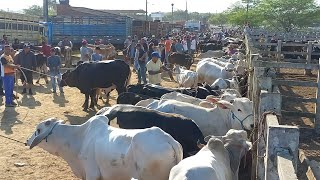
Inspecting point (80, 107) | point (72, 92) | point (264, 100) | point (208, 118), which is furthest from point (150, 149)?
point (72, 92)

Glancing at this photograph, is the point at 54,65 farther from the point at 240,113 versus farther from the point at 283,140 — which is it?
the point at 283,140

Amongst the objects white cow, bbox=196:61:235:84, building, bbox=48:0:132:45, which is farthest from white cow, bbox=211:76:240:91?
building, bbox=48:0:132:45

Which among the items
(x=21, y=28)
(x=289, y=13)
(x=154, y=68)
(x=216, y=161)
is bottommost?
(x=216, y=161)

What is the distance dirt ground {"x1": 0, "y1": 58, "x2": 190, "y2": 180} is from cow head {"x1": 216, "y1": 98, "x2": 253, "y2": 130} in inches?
106

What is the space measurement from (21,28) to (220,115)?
82.8 feet

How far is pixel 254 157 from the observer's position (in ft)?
18.3

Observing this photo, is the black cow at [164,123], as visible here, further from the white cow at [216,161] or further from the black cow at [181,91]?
the black cow at [181,91]

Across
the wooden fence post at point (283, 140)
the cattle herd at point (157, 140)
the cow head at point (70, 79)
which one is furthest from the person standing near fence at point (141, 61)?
the wooden fence post at point (283, 140)

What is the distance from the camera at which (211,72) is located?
1321cm

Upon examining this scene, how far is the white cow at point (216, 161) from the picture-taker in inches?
146

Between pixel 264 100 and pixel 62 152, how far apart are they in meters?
2.81

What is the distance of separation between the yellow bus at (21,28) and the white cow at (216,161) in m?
24.0

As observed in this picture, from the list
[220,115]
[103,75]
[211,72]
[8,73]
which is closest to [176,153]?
[220,115]

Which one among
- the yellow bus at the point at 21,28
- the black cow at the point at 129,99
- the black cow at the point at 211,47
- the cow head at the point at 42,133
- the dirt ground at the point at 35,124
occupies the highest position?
the yellow bus at the point at 21,28
